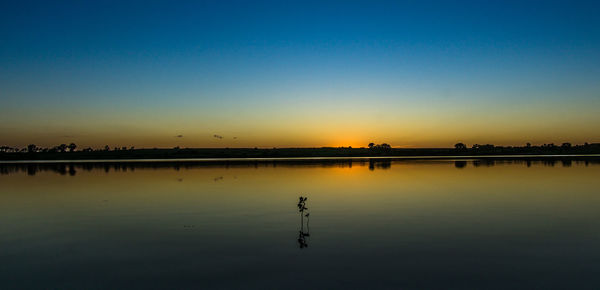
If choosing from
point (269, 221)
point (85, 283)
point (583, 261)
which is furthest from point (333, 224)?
point (85, 283)

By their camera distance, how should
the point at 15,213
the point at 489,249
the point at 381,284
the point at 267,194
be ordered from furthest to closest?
1. the point at 267,194
2. the point at 15,213
3. the point at 489,249
4. the point at 381,284

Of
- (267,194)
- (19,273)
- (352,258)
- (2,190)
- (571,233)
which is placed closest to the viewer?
(19,273)

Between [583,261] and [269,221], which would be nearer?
[583,261]

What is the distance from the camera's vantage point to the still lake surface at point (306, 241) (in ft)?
32.8

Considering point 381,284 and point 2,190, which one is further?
point 2,190

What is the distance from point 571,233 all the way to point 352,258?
8.43 meters

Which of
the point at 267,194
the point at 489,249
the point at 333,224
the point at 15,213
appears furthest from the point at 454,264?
the point at 15,213

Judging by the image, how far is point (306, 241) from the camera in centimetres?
1369

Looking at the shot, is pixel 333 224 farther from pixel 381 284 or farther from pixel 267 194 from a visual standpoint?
pixel 267 194

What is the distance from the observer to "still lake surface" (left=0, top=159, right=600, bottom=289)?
10008 millimetres

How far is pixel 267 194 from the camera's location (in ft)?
87.0

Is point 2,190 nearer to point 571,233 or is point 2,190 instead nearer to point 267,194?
point 267,194

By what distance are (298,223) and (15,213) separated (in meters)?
13.8

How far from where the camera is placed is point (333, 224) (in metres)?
16.5
